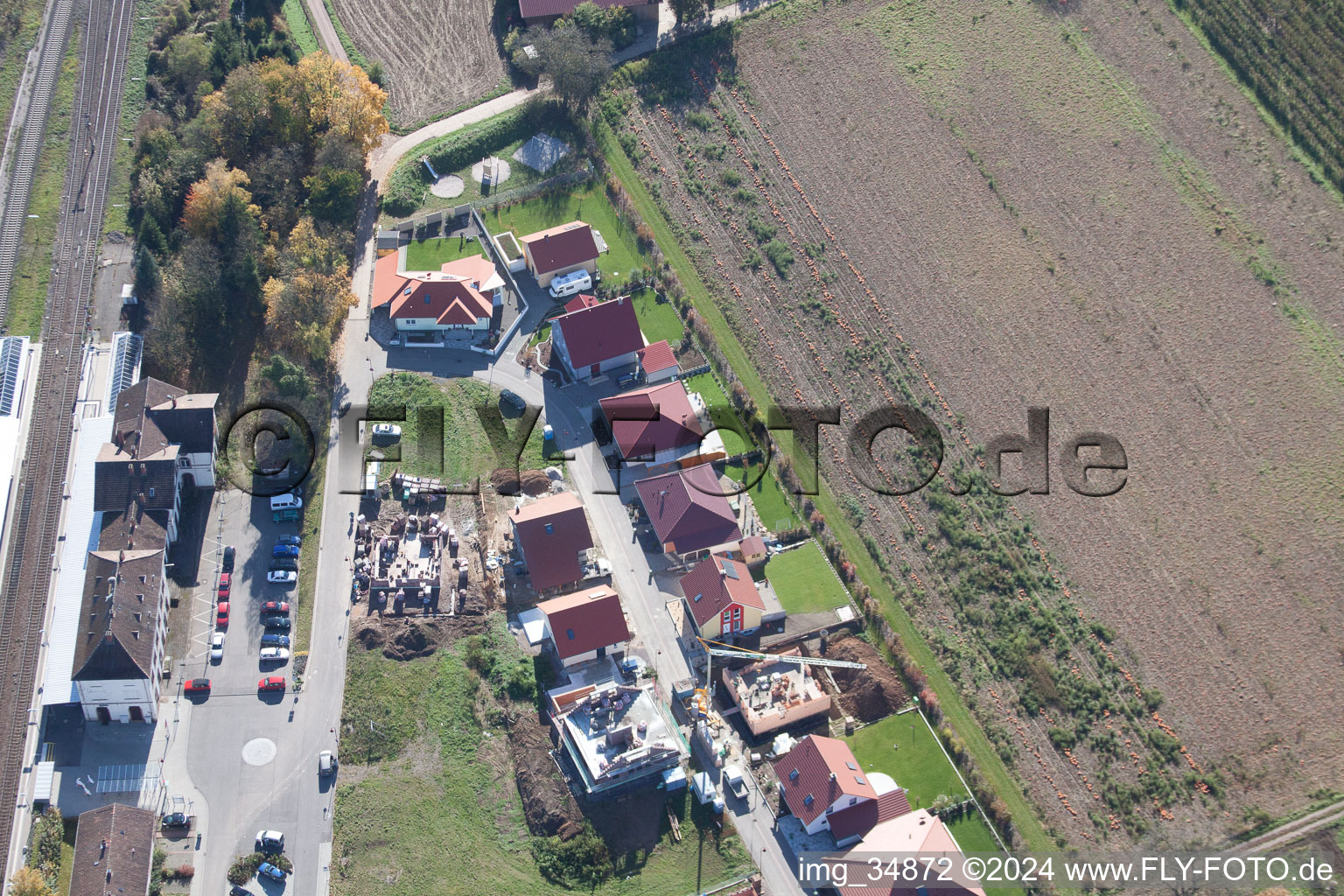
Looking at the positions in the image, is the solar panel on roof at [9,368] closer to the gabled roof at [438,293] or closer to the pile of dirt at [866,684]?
the gabled roof at [438,293]

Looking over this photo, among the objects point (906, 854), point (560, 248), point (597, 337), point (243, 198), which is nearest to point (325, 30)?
point (243, 198)

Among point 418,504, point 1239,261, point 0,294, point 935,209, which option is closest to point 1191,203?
point 1239,261

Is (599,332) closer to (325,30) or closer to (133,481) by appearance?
(133,481)

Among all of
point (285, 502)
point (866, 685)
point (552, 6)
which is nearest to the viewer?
point (866, 685)

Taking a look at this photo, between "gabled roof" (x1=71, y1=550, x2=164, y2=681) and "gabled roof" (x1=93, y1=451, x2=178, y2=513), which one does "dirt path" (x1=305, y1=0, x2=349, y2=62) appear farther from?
"gabled roof" (x1=71, y1=550, x2=164, y2=681)

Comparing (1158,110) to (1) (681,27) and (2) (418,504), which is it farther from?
(2) (418,504)

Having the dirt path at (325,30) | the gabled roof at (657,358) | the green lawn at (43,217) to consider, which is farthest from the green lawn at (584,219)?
the green lawn at (43,217)
